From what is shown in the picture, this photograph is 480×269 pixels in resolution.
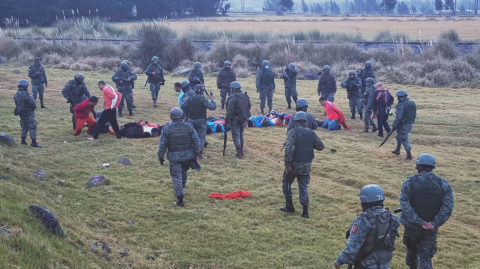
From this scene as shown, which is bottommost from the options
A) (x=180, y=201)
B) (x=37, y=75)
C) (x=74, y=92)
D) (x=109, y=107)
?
(x=180, y=201)

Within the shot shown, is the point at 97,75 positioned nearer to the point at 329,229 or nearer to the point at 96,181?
the point at 96,181

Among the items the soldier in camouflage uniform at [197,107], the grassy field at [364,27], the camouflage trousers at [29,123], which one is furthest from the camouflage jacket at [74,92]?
the grassy field at [364,27]

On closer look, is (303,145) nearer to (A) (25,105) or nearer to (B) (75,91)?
(A) (25,105)

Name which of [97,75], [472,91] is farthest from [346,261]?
[97,75]

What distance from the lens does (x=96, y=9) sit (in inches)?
2341

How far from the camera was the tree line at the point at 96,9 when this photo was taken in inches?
2293

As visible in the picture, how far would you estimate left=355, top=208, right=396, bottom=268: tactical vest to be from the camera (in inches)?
235

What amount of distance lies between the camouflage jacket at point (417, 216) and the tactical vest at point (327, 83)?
39.5ft

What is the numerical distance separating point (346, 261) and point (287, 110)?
15.6 metres

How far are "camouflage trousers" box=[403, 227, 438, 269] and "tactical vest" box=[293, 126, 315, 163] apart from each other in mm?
2609

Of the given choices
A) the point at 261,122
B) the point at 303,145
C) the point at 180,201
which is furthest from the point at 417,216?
the point at 261,122

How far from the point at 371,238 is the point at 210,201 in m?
5.30

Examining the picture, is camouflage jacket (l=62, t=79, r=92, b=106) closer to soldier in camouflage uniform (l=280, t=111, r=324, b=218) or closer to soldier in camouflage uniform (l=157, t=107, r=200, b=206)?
soldier in camouflage uniform (l=157, t=107, r=200, b=206)

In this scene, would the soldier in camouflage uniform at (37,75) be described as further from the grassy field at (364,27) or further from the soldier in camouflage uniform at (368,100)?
the grassy field at (364,27)
